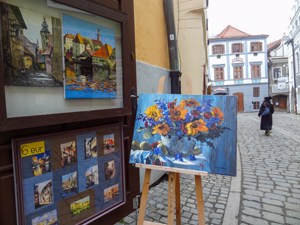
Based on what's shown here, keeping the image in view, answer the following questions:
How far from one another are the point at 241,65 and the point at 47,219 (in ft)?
131

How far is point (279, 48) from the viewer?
139 feet

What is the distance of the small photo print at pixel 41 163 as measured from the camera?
229 centimetres

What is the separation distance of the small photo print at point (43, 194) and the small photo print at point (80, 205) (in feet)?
0.95

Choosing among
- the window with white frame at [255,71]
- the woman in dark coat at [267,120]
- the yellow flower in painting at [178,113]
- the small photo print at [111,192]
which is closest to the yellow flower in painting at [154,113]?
the yellow flower in painting at [178,113]

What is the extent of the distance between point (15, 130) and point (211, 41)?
40522 mm

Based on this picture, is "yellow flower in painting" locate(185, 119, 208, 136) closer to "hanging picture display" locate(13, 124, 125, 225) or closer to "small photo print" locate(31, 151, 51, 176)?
"hanging picture display" locate(13, 124, 125, 225)

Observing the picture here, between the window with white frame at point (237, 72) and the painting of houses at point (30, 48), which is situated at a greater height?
the window with white frame at point (237, 72)

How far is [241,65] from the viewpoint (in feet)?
128

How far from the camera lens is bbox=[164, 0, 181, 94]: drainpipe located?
5180mm

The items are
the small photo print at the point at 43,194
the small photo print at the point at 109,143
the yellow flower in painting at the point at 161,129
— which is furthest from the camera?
the small photo print at the point at 109,143

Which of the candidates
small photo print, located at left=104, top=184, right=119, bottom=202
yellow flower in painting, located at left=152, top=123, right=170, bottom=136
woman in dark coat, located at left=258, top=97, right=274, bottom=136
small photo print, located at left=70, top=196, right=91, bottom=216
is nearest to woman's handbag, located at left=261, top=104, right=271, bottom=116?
woman in dark coat, located at left=258, top=97, right=274, bottom=136

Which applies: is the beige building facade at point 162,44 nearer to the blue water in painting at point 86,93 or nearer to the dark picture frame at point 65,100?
the dark picture frame at point 65,100

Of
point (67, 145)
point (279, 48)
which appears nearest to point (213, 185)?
point (67, 145)

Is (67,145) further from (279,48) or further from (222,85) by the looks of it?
(279,48)
